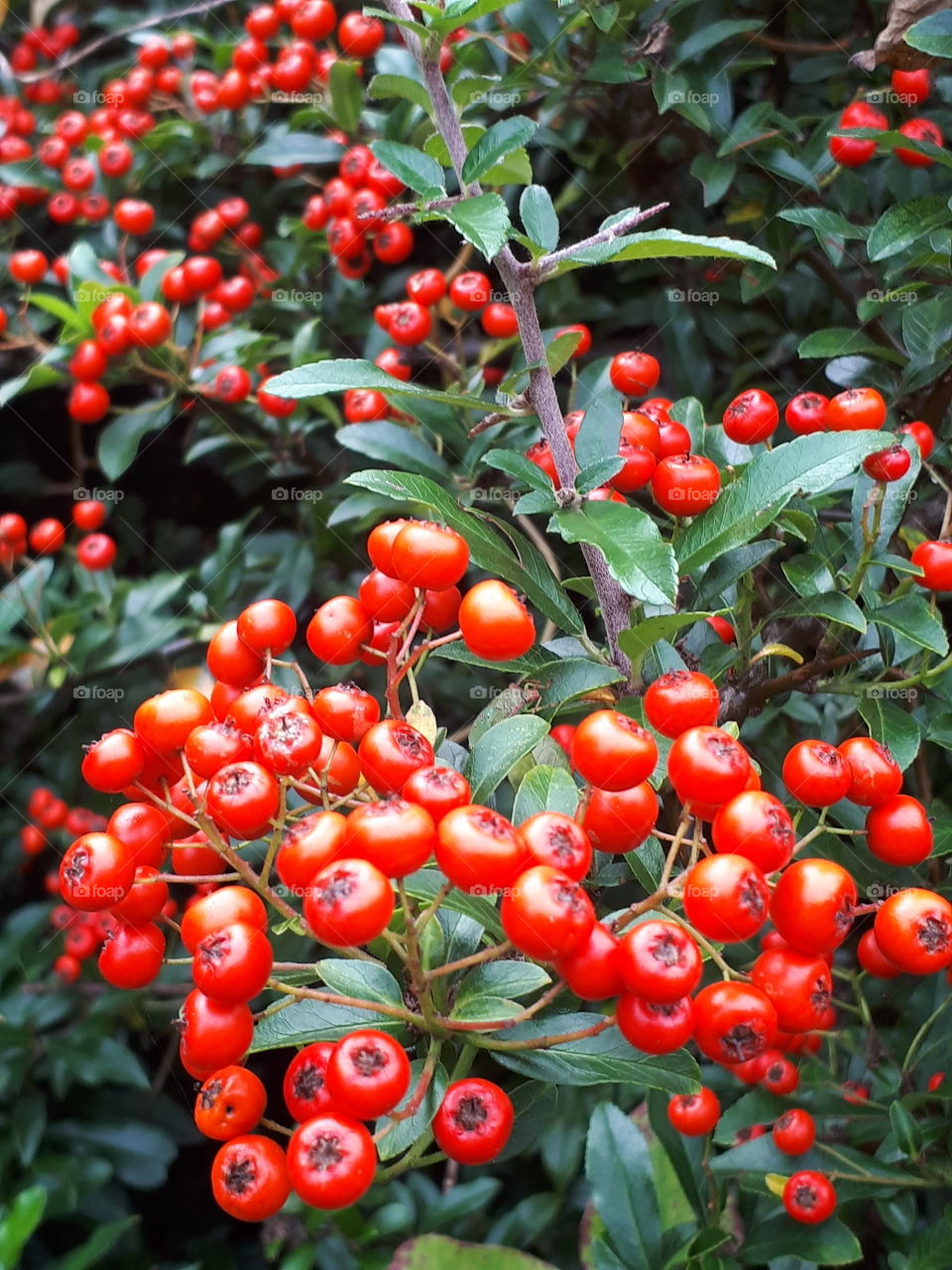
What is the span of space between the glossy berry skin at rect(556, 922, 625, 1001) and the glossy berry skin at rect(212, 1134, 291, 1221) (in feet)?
1.35

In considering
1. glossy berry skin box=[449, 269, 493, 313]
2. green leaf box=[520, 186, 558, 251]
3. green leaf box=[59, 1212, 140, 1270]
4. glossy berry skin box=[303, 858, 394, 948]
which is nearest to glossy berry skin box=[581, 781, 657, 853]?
glossy berry skin box=[303, 858, 394, 948]

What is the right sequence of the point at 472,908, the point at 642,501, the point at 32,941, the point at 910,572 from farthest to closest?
the point at 32,941 → the point at 642,501 → the point at 910,572 → the point at 472,908

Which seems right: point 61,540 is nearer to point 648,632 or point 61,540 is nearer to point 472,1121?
point 648,632

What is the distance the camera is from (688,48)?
7.88ft

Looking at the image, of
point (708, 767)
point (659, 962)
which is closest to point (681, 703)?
point (708, 767)

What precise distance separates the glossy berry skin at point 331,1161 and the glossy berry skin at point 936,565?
46.1 inches

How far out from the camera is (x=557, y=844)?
119cm

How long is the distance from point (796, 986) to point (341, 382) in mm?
976

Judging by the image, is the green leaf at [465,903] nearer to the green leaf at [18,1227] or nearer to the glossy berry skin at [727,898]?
the glossy berry skin at [727,898]

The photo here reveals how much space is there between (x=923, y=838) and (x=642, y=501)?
96 cm

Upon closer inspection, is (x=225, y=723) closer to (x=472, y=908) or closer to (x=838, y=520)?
(x=472, y=908)

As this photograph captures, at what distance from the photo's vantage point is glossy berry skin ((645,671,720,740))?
1351mm

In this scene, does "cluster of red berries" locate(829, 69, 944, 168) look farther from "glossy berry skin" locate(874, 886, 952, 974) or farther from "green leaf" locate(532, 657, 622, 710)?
"glossy berry skin" locate(874, 886, 952, 974)

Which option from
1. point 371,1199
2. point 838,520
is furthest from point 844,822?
point 371,1199
